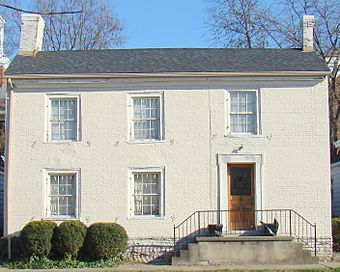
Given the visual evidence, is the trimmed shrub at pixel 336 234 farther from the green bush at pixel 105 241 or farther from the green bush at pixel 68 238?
the green bush at pixel 68 238

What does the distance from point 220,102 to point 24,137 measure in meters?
6.20

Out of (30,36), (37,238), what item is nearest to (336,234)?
(37,238)

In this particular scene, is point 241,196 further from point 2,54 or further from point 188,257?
point 2,54

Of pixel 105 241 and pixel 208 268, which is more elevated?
pixel 105 241

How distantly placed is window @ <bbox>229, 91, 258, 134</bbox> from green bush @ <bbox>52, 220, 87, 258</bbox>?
18.3 feet

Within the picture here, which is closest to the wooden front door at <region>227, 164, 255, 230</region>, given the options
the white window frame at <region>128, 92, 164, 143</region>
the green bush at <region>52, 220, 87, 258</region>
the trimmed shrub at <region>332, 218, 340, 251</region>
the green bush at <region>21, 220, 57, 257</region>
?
the white window frame at <region>128, 92, 164, 143</region>

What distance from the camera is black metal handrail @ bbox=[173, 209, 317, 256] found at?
19.3m

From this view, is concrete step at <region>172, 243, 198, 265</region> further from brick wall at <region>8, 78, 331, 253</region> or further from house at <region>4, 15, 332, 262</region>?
brick wall at <region>8, 78, 331, 253</region>

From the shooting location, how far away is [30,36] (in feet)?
71.8

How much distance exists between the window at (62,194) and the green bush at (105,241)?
1.42 m

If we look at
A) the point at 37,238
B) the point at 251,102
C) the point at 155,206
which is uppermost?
the point at 251,102

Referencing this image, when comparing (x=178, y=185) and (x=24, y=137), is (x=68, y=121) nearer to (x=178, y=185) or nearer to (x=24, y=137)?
(x=24, y=137)

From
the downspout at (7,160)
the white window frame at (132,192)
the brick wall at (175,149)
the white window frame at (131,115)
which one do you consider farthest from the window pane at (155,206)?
the downspout at (7,160)

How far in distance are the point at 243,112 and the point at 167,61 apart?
3.03m
